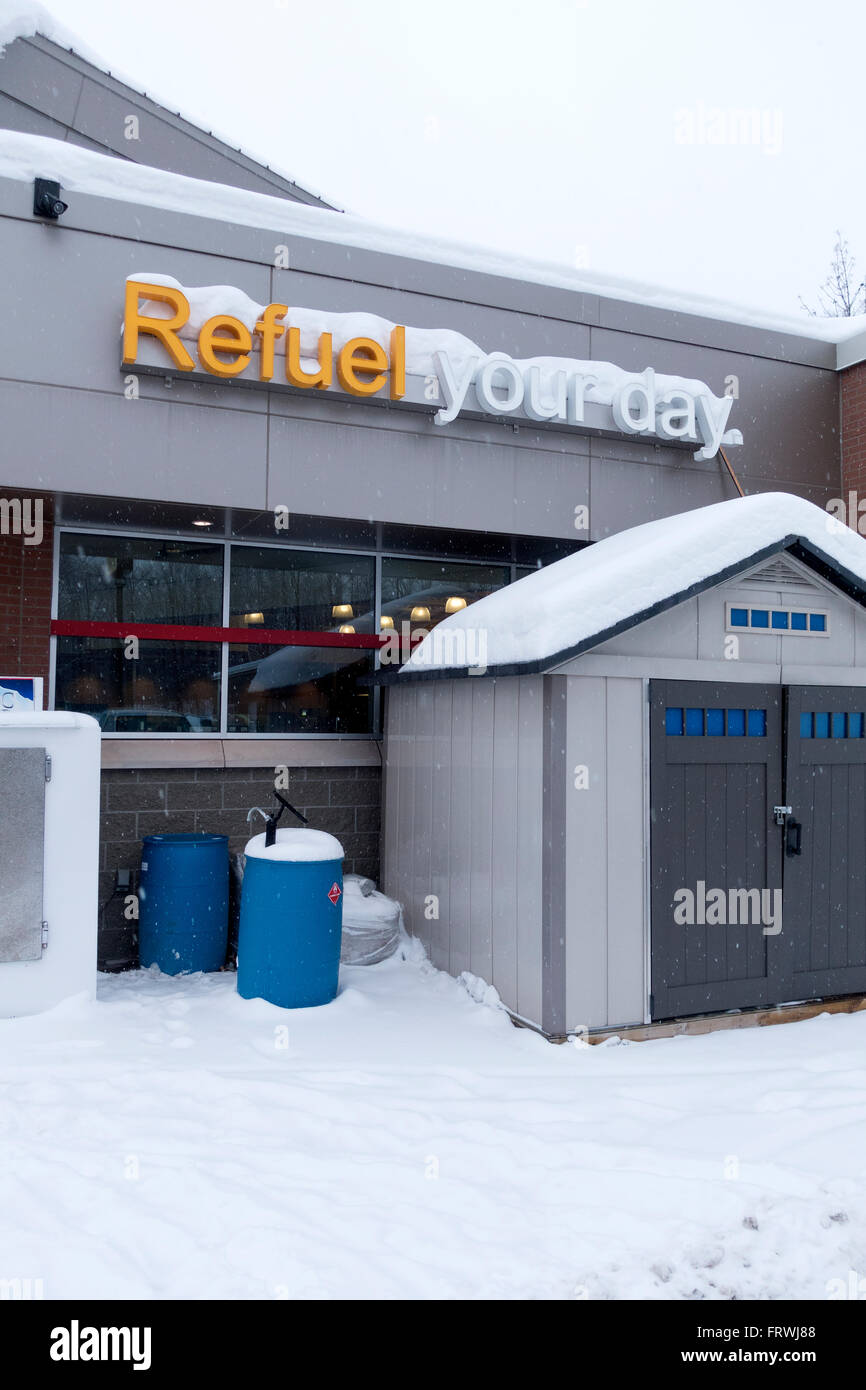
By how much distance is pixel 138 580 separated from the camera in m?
7.59

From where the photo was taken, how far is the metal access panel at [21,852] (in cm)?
538

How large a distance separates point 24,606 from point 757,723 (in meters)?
5.14

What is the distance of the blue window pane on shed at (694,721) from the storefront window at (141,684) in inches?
146

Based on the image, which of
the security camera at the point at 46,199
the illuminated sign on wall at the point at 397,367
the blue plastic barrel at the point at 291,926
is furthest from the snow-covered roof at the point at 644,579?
the security camera at the point at 46,199

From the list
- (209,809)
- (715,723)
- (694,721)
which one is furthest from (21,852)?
(715,723)

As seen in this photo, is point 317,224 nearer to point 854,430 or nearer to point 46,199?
point 46,199

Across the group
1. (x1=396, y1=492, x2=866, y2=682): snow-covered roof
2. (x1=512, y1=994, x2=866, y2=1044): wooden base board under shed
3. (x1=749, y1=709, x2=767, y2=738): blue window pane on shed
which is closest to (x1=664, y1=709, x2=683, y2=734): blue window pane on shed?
(x1=749, y1=709, x2=767, y2=738): blue window pane on shed

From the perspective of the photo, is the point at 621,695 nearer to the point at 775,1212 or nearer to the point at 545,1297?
the point at 775,1212

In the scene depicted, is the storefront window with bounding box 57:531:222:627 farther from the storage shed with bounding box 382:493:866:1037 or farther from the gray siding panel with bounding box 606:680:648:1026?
the gray siding panel with bounding box 606:680:648:1026

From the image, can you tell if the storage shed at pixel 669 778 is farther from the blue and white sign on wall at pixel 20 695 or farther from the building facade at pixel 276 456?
the blue and white sign on wall at pixel 20 695

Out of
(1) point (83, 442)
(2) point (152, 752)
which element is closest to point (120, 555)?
(1) point (83, 442)

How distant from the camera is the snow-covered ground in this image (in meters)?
3.15

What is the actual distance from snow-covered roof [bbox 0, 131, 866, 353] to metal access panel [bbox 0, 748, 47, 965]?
407cm

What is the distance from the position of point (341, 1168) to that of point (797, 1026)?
10.5ft
